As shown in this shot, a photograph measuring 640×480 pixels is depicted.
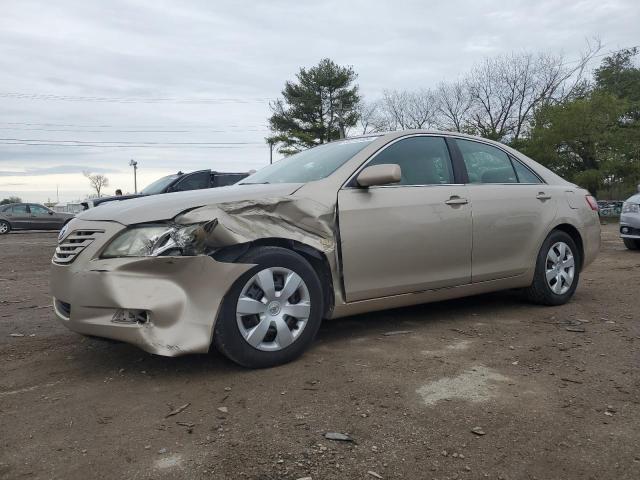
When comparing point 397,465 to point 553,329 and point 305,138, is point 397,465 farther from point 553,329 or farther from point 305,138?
point 305,138

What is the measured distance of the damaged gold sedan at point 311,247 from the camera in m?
3.08

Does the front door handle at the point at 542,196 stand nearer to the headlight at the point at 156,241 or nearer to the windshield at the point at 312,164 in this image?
the windshield at the point at 312,164

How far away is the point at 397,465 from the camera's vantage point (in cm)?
220

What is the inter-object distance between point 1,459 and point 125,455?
0.52 m

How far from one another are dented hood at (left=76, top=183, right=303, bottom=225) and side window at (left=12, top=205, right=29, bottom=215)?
21908mm

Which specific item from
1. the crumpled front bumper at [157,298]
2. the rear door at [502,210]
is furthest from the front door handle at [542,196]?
the crumpled front bumper at [157,298]

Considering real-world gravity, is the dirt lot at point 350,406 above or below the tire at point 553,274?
below

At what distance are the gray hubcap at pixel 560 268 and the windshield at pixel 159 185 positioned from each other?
809cm

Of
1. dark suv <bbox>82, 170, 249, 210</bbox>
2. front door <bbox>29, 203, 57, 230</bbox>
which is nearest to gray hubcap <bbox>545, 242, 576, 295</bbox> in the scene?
dark suv <bbox>82, 170, 249, 210</bbox>

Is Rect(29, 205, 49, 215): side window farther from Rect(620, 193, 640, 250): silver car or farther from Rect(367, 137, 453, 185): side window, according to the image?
Rect(367, 137, 453, 185): side window

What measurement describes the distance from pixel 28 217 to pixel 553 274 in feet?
74.6

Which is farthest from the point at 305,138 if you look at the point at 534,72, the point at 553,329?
the point at 553,329

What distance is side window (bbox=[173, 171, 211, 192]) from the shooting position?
1082 centimetres

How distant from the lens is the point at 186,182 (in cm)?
1095
